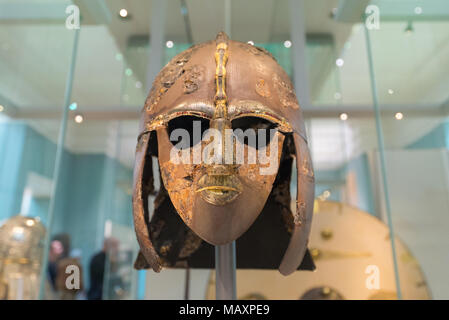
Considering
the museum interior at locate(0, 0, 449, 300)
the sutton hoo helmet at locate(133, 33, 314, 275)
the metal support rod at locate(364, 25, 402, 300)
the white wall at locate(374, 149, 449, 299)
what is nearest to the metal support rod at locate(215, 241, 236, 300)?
the sutton hoo helmet at locate(133, 33, 314, 275)

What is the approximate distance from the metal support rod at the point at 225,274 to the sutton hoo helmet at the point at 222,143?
Result: 0.10m

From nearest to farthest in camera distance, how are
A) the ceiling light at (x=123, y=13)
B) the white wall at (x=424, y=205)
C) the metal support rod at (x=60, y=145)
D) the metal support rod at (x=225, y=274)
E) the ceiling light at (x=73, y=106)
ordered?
1. the metal support rod at (x=225, y=274)
2. the white wall at (x=424, y=205)
3. the metal support rod at (x=60, y=145)
4. the ceiling light at (x=73, y=106)
5. the ceiling light at (x=123, y=13)

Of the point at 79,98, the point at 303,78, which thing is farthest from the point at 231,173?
the point at 79,98

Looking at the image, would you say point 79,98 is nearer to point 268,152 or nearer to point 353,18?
point 268,152

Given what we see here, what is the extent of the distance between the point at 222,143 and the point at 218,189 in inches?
4.6

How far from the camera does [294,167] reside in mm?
1523

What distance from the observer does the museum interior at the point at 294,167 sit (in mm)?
1541

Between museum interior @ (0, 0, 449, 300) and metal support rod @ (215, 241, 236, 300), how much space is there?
0.37 meters

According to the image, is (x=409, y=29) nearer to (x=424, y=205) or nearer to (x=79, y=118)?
(x=424, y=205)

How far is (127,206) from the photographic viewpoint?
1.79 meters

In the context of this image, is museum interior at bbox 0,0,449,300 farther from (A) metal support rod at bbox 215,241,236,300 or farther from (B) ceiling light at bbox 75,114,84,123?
(A) metal support rod at bbox 215,241,236,300

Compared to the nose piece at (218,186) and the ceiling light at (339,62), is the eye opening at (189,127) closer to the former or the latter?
the nose piece at (218,186)

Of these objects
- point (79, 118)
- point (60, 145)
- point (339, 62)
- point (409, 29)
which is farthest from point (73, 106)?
point (409, 29)

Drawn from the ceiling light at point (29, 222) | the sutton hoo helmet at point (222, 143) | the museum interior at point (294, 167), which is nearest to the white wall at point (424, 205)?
the museum interior at point (294, 167)
